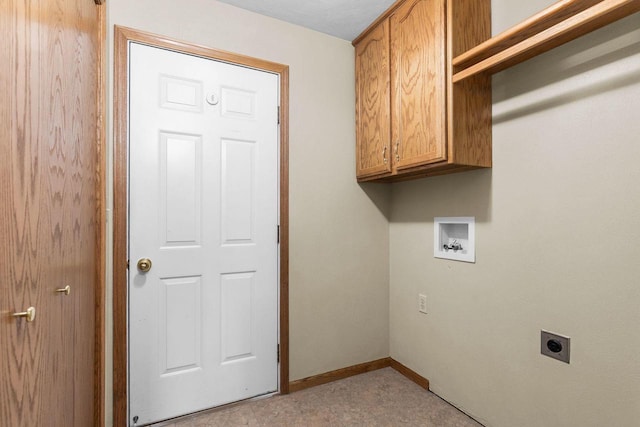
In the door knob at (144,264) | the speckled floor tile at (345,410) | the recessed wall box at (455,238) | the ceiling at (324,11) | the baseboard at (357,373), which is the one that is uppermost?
the ceiling at (324,11)

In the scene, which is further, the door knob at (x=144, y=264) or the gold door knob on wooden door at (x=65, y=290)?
the door knob at (x=144, y=264)

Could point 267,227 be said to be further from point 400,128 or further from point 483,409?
point 483,409

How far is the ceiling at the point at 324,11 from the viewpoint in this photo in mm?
1901

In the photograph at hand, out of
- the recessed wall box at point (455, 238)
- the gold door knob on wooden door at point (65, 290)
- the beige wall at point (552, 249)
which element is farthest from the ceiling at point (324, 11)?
the gold door knob on wooden door at point (65, 290)

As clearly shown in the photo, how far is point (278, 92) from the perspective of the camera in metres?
2.07

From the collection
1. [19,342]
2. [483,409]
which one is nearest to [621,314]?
[483,409]

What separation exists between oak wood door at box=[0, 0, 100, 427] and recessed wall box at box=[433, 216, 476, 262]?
72.9 inches

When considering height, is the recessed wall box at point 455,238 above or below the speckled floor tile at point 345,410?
above

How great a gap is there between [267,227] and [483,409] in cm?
Result: 159

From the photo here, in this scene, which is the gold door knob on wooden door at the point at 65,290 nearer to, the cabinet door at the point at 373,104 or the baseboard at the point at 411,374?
the cabinet door at the point at 373,104

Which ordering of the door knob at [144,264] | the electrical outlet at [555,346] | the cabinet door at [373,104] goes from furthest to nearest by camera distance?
the cabinet door at [373,104], the door knob at [144,264], the electrical outlet at [555,346]

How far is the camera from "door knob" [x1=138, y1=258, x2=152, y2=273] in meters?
1.71

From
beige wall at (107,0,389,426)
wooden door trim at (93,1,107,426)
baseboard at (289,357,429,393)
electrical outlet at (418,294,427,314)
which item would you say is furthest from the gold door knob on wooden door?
electrical outlet at (418,294,427,314)

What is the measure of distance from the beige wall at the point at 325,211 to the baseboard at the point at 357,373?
40 millimetres
